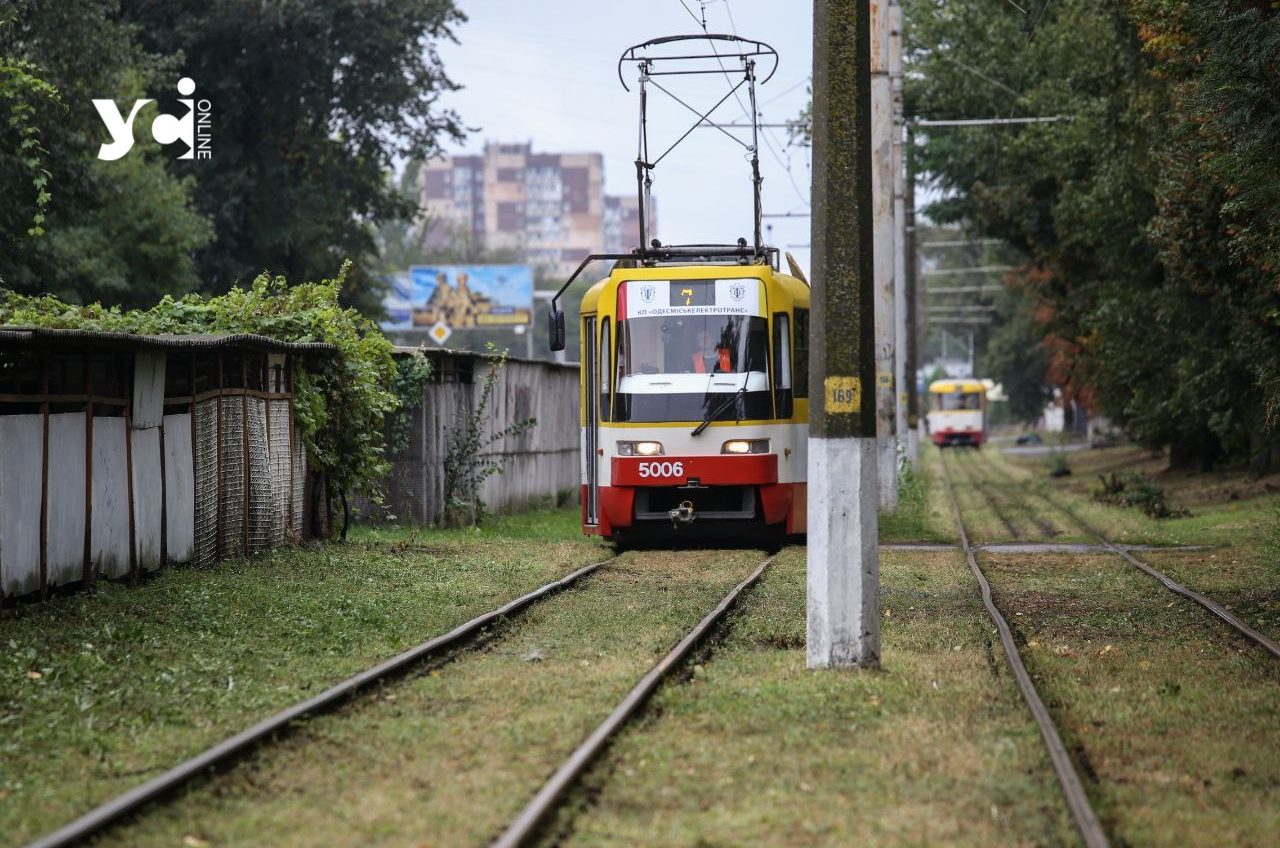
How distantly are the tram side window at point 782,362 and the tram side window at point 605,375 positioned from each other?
1912 millimetres

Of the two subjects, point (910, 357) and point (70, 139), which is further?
Answer: point (910, 357)

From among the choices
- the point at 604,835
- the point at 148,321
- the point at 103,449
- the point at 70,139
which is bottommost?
the point at 604,835

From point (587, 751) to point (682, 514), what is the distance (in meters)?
12.1

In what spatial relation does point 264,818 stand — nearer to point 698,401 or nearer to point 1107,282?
point 698,401

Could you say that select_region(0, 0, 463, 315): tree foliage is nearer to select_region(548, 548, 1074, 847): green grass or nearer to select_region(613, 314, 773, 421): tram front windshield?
select_region(613, 314, 773, 421): tram front windshield

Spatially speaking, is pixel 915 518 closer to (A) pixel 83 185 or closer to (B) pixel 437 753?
(A) pixel 83 185

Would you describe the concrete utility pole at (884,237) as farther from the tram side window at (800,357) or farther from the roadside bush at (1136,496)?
the tram side window at (800,357)

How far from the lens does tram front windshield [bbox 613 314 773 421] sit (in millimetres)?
20172

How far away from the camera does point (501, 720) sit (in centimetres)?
941

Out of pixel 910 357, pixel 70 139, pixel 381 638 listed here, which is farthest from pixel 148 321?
pixel 910 357

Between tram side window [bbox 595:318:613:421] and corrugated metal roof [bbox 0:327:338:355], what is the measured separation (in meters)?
3.14

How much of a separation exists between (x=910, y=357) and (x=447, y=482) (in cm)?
2541

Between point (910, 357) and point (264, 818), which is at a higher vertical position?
point (910, 357)

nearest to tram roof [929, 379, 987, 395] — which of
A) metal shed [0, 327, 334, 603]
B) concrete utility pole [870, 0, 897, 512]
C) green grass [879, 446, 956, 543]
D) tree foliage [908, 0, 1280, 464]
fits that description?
tree foliage [908, 0, 1280, 464]
